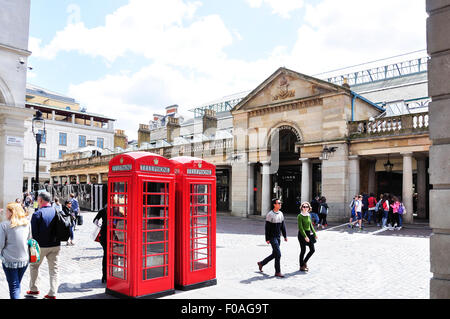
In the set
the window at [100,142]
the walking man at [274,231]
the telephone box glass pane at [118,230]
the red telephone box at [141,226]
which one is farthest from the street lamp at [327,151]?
the window at [100,142]

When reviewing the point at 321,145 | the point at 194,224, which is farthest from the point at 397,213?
the point at 194,224

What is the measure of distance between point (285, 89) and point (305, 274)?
16.5 meters

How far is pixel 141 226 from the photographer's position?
20.3ft

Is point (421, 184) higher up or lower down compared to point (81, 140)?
lower down

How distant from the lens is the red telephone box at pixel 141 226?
20.3 feet

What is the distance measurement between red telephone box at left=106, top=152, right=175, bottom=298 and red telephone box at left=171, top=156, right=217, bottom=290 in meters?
0.32

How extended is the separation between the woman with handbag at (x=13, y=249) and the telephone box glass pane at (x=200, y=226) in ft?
9.44

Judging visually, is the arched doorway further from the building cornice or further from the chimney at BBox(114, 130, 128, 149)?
the chimney at BBox(114, 130, 128, 149)

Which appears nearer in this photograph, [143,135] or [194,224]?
[194,224]

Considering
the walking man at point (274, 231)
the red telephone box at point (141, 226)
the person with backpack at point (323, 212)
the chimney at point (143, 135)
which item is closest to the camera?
the red telephone box at point (141, 226)

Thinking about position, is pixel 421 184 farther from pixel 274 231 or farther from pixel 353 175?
pixel 274 231

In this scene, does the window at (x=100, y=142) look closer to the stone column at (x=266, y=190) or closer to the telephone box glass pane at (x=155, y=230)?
the stone column at (x=266, y=190)

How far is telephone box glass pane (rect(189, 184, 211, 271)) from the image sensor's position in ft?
23.6
